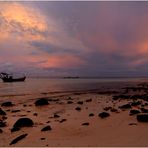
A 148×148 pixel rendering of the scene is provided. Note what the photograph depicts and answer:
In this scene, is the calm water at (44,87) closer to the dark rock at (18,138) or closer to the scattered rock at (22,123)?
the scattered rock at (22,123)

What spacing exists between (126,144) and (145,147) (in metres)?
0.73

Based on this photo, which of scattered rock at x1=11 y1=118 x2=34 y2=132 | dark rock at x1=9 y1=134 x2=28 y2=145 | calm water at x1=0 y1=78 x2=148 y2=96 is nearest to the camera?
dark rock at x1=9 y1=134 x2=28 y2=145

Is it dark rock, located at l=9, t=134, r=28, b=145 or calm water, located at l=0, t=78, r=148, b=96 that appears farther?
calm water, located at l=0, t=78, r=148, b=96

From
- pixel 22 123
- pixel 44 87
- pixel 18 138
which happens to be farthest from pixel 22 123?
pixel 44 87

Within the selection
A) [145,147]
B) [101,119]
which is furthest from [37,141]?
[101,119]

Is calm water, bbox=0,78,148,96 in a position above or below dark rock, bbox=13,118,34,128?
above

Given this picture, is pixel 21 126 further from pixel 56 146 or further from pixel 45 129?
pixel 56 146

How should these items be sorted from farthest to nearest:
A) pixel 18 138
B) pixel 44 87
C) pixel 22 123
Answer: pixel 44 87
pixel 22 123
pixel 18 138

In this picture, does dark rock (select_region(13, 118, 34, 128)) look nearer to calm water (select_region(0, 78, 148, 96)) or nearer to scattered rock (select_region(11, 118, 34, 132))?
scattered rock (select_region(11, 118, 34, 132))

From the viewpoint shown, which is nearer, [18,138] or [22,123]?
[18,138]

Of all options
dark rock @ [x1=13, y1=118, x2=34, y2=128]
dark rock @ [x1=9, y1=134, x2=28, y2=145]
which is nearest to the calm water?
dark rock @ [x1=13, y1=118, x2=34, y2=128]

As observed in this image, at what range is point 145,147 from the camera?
24.5 ft

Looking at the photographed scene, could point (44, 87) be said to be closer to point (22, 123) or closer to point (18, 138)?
point (22, 123)

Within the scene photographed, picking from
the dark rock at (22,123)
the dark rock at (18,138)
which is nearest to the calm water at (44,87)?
the dark rock at (22,123)
